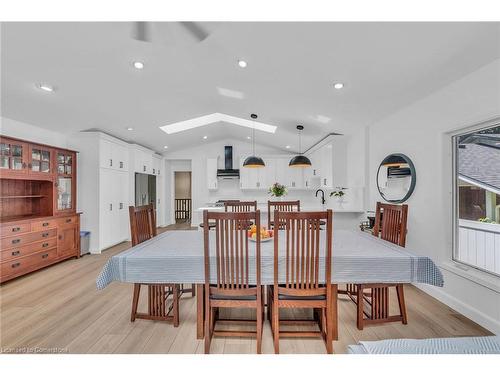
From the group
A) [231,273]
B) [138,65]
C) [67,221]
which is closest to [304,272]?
[231,273]

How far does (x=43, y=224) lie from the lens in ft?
13.0

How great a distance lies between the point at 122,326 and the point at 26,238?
241 centimetres

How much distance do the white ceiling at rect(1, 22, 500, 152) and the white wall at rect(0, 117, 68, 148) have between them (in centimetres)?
20

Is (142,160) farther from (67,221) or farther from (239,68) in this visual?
(239,68)

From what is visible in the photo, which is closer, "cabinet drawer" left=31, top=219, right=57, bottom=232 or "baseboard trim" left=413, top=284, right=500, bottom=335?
"baseboard trim" left=413, top=284, right=500, bottom=335

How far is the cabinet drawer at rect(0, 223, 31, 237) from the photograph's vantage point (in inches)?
131

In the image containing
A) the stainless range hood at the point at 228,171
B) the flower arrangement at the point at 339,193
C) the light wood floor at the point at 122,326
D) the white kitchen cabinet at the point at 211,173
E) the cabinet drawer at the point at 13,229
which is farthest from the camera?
the white kitchen cabinet at the point at 211,173

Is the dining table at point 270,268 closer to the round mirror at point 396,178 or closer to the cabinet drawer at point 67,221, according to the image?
the round mirror at point 396,178

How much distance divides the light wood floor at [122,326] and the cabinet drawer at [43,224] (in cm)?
92

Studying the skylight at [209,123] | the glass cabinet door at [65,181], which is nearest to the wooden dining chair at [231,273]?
the glass cabinet door at [65,181]

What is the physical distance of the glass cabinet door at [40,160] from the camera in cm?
390

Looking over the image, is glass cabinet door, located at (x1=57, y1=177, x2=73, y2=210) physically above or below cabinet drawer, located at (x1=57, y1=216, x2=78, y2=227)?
above

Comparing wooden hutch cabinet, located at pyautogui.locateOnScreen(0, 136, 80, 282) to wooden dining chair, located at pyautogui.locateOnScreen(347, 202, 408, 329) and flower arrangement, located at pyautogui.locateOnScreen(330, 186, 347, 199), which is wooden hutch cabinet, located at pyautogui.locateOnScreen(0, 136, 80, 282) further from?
flower arrangement, located at pyautogui.locateOnScreen(330, 186, 347, 199)

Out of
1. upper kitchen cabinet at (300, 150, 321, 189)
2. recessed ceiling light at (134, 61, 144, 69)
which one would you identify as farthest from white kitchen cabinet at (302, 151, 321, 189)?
recessed ceiling light at (134, 61, 144, 69)
